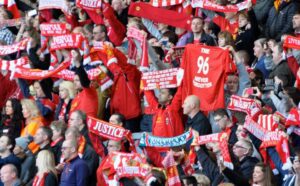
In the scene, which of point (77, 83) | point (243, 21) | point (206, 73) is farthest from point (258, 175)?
point (243, 21)

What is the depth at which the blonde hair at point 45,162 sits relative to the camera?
1536 cm

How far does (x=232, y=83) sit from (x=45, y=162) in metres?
2.80

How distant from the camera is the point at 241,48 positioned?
18297 mm

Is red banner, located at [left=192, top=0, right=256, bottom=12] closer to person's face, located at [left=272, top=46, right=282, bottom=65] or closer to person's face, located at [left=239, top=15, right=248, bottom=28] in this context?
person's face, located at [left=239, top=15, right=248, bottom=28]

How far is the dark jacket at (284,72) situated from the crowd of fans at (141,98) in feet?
0.07

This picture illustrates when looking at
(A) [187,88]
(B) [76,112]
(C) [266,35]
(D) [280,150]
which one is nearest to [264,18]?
(C) [266,35]

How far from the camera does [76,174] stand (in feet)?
49.8

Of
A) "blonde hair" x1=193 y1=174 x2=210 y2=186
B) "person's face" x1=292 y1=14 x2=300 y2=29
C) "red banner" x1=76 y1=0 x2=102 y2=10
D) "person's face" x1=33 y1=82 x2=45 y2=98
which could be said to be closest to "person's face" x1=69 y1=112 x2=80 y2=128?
"person's face" x1=33 y1=82 x2=45 y2=98

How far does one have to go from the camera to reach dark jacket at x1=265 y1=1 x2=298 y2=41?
60.4 ft

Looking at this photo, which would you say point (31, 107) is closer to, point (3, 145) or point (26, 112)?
point (26, 112)

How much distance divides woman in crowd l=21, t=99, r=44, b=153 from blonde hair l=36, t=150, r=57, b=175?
6.48 feet

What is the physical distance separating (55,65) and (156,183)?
513 cm

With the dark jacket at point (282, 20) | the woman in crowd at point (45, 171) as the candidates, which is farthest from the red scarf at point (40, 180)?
the dark jacket at point (282, 20)

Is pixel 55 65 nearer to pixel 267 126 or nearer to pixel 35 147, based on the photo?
pixel 35 147
